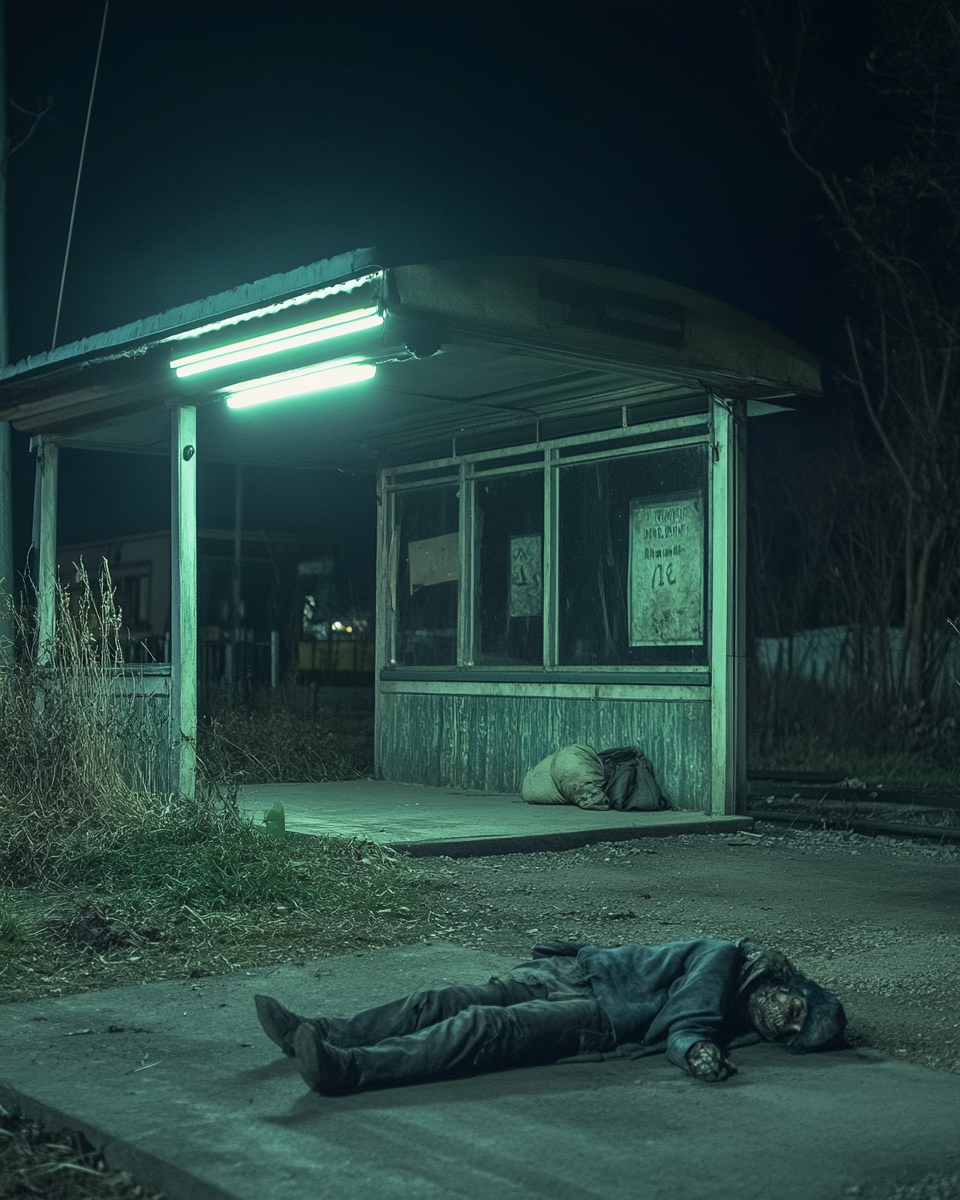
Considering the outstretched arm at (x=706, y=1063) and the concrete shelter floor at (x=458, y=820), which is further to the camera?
the concrete shelter floor at (x=458, y=820)

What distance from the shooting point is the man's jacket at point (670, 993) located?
4082mm

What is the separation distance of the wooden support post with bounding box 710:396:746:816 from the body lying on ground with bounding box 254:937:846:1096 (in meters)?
5.95

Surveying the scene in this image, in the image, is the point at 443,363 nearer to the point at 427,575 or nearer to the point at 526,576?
the point at 526,576

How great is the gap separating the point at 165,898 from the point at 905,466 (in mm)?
13515

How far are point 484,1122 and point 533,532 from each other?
8.71m

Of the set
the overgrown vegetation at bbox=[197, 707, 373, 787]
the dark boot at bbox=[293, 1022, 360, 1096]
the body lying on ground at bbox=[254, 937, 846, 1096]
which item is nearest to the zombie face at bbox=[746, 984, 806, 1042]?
the body lying on ground at bbox=[254, 937, 846, 1096]

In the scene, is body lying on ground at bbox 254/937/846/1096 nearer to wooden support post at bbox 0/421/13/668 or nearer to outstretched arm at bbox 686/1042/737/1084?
outstretched arm at bbox 686/1042/737/1084

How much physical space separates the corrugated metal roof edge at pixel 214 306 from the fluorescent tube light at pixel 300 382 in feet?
2.09

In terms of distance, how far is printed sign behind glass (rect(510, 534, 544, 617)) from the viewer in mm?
12117

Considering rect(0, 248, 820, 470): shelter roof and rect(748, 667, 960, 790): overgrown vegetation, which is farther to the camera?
rect(748, 667, 960, 790): overgrown vegetation

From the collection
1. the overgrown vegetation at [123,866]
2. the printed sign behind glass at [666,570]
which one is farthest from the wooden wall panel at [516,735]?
the overgrown vegetation at [123,866]

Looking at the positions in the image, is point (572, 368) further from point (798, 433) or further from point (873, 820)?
point (798, 433)

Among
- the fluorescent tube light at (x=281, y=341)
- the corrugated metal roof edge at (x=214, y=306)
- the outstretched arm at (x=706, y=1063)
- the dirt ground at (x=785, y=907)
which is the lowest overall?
the dirt ground at (x=785, y=907)

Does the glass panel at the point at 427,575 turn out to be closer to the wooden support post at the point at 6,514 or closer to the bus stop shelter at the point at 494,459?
the bus stop shelter at the point at 494,459
